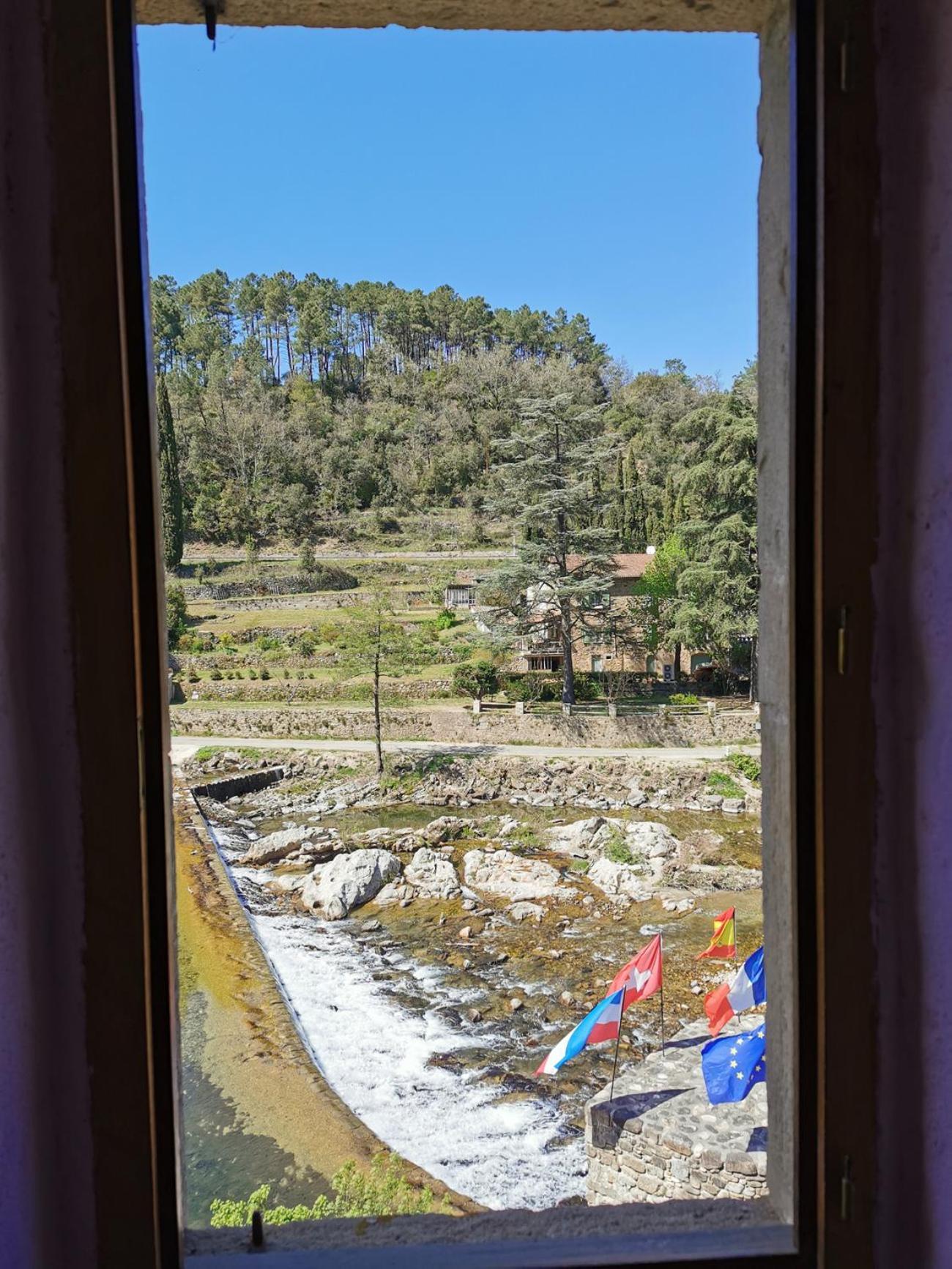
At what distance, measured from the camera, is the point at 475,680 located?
15.3 m

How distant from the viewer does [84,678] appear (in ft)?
2.31

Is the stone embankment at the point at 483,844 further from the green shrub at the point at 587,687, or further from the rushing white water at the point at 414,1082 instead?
the green shrub at the point at 587,687

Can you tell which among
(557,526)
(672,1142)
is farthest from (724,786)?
(672,1142)

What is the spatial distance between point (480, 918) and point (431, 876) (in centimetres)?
102

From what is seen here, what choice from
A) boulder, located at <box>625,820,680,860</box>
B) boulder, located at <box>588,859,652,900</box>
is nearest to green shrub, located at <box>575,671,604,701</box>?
boulder, located at <box>625,820,680,860</box>

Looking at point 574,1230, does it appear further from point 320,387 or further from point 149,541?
point 320,387

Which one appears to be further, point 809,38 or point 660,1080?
point 660,1080

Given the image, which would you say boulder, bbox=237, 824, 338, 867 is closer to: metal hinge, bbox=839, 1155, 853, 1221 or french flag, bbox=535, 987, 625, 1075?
french flag, bbox=535, 987, 625, 1075

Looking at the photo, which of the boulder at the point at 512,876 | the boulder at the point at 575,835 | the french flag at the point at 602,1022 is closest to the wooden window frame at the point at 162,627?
the french flag at the point at 602,1022

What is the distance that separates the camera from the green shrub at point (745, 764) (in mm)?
12930

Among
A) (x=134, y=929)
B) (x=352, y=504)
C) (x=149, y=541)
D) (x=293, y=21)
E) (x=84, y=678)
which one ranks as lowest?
(x=134, y=929)

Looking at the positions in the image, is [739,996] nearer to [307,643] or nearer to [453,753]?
Result: [453,753]

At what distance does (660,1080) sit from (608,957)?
11.1ft

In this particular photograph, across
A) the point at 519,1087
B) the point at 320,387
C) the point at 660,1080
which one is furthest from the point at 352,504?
the point at 660,1080
